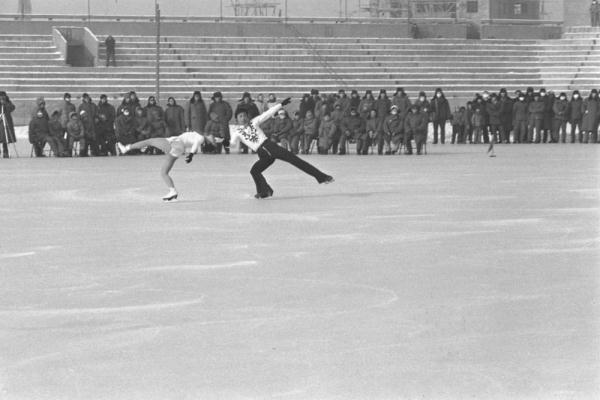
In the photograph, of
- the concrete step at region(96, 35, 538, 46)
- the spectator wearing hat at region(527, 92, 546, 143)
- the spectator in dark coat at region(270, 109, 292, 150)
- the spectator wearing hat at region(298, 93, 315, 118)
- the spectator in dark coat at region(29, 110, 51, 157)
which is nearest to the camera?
the spectator in dark coat at region(29, 110, 51, 157)

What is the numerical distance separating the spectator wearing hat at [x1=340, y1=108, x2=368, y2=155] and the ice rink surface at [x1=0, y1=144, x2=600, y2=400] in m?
12.5

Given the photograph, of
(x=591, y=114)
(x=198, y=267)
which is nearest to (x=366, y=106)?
(x=591, y=114)

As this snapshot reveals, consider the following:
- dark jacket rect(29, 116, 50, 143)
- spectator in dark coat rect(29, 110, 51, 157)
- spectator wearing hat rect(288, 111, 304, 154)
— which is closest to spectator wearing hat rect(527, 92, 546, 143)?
spectator wearing hat rect(288, 111, 304, 154)

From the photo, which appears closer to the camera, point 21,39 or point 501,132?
point 501,132

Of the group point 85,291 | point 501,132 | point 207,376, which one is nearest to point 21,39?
point 501,132

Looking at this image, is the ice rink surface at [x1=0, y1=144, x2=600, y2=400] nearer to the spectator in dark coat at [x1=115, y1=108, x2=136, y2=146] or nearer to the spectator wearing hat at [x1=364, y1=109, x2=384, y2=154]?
the spectator in dark coat at [x1=115, y1=108, x2=136, y2=146]

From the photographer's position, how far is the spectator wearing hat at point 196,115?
33.0 meters

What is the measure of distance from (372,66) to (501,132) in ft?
43.5

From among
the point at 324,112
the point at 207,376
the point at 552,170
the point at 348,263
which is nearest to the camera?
the point at 207,376

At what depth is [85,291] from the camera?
30.7ft

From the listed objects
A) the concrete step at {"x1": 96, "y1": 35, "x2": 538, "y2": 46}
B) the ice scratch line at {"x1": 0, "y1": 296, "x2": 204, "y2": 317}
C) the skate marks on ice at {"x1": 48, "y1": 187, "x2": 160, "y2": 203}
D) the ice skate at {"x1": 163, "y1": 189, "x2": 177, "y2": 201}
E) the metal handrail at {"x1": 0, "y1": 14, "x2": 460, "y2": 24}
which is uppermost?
the metal handrail at {"x1": 0, "y1": 14, "x2": 460, "y2": 24}

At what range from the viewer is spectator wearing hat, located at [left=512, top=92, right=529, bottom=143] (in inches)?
1446

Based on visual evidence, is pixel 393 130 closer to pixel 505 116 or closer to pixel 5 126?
pixel 505 116

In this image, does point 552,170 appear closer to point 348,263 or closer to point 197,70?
point 348,263
